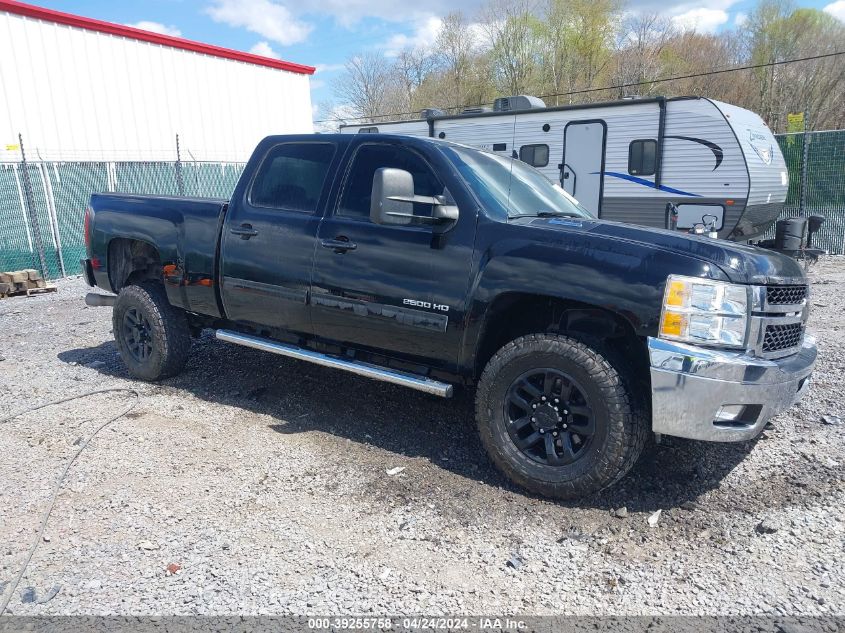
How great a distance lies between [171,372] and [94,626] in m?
3.21

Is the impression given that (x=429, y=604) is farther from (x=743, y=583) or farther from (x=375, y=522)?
(x=743, y=583)

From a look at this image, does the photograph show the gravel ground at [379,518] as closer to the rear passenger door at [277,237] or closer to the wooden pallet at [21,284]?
the rear passenger door at [277,237]

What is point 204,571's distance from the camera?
297 cm

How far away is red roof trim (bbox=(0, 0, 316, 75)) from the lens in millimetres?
15414

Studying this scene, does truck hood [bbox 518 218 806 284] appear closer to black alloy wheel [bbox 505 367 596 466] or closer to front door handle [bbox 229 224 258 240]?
black alloy wheel [bbox 505 367 596 466]

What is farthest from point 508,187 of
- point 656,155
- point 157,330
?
point 656,155

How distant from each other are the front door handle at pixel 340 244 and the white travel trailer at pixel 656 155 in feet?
24.0

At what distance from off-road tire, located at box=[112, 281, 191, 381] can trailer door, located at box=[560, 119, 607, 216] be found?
851 cm

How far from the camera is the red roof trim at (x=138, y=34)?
50.6 ft

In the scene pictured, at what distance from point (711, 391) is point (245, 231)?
3.36 meters

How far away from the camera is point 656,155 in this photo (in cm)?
1132

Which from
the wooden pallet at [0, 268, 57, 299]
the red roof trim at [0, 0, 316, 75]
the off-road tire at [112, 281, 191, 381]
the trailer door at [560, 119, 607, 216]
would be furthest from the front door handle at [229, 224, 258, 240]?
the red roof trim at [0, 0, 316, 75]

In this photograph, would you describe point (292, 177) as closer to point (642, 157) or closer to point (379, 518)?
point (379, 518)

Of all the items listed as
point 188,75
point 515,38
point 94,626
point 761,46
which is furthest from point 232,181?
point 761,46
